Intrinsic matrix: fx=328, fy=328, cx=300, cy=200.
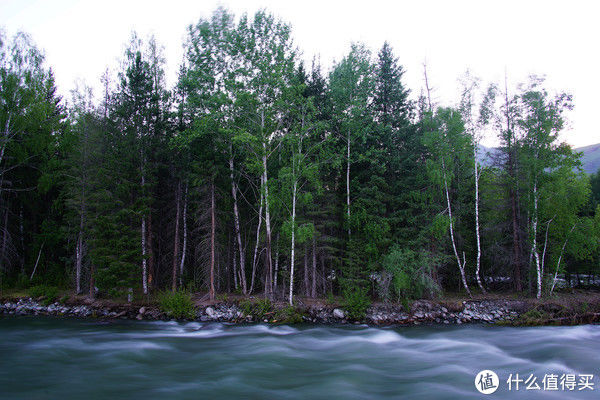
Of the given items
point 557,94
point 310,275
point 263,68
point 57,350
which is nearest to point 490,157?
point 557,94

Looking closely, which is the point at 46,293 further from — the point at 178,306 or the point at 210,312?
the point at 210,312

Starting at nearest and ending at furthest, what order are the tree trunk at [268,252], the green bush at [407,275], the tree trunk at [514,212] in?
the green bush at [407,275] → the tree trunk at [268,252] → the tree trunk at [514,212]

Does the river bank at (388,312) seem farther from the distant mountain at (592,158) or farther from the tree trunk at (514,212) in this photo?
the distant mountain at (592,158)

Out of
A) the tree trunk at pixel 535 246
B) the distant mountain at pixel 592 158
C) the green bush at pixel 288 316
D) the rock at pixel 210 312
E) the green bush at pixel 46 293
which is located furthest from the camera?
the distant mountain at pixel 592 158

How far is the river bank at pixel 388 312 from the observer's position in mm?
15461

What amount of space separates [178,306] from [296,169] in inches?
355

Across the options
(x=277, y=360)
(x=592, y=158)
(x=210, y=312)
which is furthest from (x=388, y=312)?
(x=592, y=158)

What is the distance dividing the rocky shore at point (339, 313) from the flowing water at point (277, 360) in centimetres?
123

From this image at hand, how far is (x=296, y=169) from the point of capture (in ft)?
55.2

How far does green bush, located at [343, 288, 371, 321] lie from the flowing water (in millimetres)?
1352

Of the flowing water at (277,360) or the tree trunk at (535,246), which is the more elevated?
the tree trunk at (535,246)

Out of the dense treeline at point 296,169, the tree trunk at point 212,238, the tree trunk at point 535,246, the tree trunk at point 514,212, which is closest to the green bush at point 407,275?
the dense treeline at point 296,169

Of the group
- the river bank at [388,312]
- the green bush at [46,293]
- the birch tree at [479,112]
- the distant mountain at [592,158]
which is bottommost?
the river bank at [388,312]

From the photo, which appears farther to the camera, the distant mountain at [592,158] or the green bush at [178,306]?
the distant mountain at [592,158]
